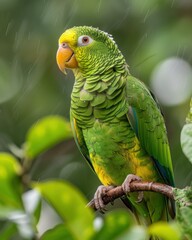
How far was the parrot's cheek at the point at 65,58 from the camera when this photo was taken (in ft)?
8.23

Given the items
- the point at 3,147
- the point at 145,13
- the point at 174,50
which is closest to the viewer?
the point at 174,50

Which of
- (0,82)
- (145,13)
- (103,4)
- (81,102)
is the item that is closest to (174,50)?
(145,13)

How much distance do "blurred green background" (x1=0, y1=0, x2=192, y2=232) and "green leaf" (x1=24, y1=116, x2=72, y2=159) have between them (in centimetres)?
241

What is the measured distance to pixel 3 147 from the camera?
413 centimetres

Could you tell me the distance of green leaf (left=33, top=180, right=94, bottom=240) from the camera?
2.55ft

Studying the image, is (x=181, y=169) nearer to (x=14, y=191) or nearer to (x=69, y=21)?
(x=69, y=21)

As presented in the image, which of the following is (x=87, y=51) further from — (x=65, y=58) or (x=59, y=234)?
(x=59, y=234)

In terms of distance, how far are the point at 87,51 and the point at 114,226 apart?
6.12ft

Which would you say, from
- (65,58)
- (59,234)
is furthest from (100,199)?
(59,234)

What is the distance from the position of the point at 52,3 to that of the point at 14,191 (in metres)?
3.25

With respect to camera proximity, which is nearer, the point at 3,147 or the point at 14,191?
the point at 14,191

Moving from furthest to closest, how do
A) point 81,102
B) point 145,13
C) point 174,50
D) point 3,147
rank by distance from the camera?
point 3,147 < point 145,13 < point 174,50 < point 81,102

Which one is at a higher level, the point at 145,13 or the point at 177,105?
the point at 145,13

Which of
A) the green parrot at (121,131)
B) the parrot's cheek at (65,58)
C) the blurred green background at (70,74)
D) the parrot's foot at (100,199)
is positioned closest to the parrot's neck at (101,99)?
the green parrot at (121,131)
